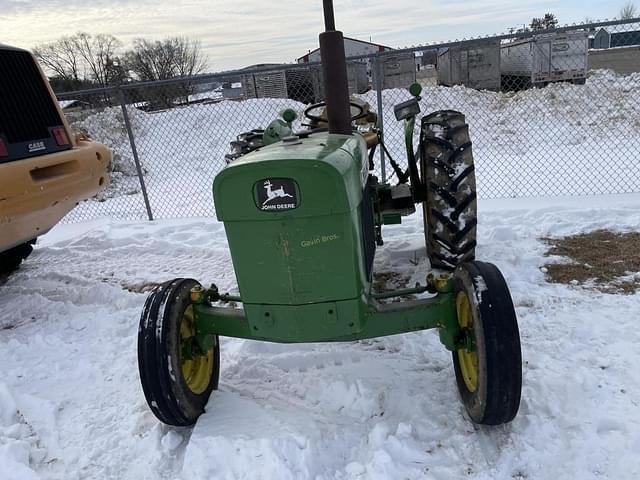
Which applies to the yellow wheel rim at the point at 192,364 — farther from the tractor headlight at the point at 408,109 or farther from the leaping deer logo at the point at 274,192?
the tractor headlight at the point at 408,109

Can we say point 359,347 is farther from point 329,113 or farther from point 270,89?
point 270,89

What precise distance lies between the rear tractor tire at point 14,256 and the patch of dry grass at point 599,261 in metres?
5.26

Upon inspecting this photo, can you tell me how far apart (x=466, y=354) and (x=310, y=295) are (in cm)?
92

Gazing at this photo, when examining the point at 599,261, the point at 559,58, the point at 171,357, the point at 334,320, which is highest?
the point at 559,58

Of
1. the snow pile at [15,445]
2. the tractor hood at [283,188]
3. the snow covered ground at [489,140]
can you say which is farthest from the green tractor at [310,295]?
the snow covered ground at [489,140]

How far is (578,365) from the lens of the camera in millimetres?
2965

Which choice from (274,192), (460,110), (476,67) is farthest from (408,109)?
(476,67)

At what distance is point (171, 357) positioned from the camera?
261 cm

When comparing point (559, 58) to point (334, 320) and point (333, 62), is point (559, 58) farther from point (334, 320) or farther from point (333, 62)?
point (334, 320)

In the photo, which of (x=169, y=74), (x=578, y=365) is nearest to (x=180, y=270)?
(x=578, y=365)

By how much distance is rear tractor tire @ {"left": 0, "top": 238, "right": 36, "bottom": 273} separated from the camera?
5.59 m

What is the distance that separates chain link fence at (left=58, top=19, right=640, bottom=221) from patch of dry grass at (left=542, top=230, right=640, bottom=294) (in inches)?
83.1

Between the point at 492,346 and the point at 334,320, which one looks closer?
the point at 492,346

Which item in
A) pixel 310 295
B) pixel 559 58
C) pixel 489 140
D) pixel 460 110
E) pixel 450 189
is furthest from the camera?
pixel 559 58
